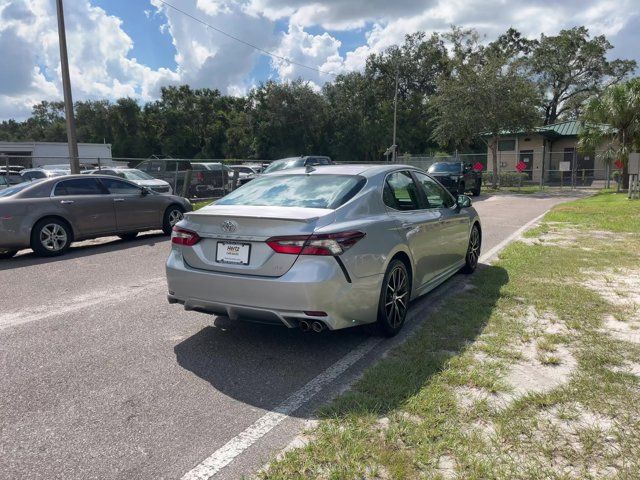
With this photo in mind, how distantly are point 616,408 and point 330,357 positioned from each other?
6.80 feet

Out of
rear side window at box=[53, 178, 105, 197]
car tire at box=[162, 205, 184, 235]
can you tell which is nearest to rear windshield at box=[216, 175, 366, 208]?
rear side window at box=[53, 178, 105, 197]

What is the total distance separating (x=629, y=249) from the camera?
29.1 feet

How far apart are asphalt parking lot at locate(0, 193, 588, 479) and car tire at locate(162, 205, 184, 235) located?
17.3 ft

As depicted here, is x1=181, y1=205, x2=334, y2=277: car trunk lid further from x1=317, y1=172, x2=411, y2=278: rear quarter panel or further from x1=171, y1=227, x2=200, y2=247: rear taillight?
x1=317, y1=172, x2=411, y2=278: rear quarter panel

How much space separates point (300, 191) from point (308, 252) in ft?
3.33

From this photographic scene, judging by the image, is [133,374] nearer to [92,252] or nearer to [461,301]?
[461,301]

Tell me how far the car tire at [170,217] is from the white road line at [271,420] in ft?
26.6

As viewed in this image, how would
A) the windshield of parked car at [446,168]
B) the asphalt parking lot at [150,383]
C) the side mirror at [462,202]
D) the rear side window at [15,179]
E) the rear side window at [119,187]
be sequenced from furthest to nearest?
1. the windshield of parked car at [446,168]
2. the rear side window at [15,179]
3. the rear side window at [119,187]
4. the side mirror at [462,202]
5. the asphalt parking lot at [150,383]

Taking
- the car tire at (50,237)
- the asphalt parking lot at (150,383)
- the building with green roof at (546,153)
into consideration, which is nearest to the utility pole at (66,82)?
the car tire at (50,237)

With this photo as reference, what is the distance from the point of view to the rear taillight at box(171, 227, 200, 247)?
4.44 m

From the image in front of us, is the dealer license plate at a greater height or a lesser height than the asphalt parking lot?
greater

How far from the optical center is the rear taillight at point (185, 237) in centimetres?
444

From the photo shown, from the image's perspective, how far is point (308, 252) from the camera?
3.94 meters

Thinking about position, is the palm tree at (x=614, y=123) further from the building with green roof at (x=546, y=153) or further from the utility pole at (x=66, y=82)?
the utility pole at (x=66, y=82)
